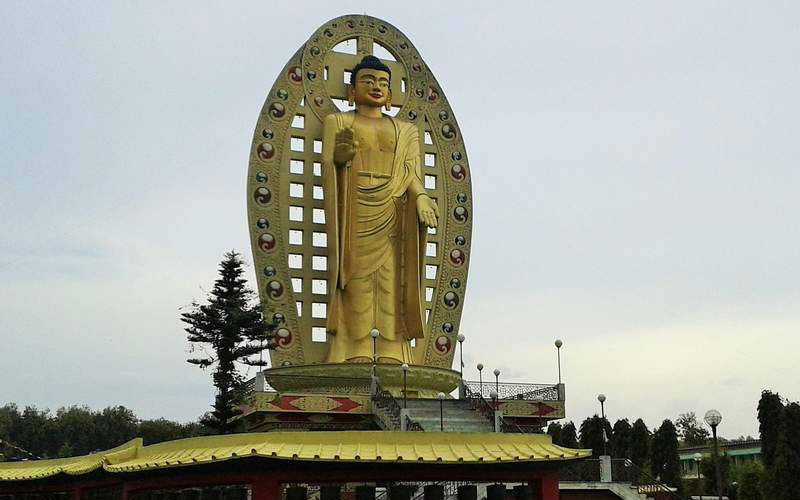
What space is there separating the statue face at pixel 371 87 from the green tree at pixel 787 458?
14.1 m

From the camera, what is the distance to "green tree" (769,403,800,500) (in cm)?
2495

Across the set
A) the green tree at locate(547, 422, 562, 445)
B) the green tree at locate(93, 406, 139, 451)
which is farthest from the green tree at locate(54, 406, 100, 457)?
the green tree at locate(547, 422, 562, 445)

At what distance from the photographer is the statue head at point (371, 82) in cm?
2720

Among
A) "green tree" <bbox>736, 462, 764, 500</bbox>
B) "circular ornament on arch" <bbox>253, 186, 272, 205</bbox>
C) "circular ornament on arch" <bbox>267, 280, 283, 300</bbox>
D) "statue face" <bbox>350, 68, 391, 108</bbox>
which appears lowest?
"green tree" <bbox>736, 462, 764, 500</bbox>

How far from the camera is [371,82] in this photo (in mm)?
27219

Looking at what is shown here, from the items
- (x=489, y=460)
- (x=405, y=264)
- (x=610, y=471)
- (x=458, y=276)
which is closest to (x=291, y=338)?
(x=405, y=264)

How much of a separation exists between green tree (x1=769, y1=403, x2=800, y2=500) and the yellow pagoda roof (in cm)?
1305

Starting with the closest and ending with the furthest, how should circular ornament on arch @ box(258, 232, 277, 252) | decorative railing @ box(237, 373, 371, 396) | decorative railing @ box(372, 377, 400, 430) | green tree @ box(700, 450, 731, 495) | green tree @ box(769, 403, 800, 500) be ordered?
decorative railing @ box(372, 377, 400, 430) < decorative railing @ box(237, 373, 371, 396) < green tree @ box(769, 403, 800, 500) < circular ornament on arch @ box(258, 232, 277, 252) < green tree @ box(700, 450, 731, 495)

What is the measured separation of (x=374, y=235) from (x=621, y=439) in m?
16.6

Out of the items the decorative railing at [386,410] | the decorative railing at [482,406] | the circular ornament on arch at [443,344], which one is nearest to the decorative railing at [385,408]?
the decorative railing at [386,410]

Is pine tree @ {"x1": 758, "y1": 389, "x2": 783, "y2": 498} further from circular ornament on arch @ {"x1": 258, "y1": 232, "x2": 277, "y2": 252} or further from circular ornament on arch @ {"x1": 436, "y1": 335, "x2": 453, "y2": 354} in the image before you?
circular ornament on arch @ {"x1": 258, "y1": 232, "x2": 277, "y2": 252}

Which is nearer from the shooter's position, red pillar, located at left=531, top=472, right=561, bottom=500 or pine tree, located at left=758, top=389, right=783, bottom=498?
red pillar, located at left=531, top=472, right=561, bottom=500

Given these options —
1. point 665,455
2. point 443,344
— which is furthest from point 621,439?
point 443,344

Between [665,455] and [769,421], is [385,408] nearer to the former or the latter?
[769,421]
